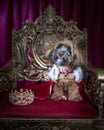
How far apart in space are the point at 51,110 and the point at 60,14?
1270 mm

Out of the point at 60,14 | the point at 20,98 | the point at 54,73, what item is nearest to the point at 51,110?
the point at 20,98

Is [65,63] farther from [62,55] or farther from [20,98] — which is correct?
[20,98]

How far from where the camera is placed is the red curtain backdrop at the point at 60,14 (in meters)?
2.71

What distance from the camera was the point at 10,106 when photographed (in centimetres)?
191

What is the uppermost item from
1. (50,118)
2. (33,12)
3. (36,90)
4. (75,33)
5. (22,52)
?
(33,12)

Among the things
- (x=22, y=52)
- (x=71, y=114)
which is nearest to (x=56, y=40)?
(x=22, y=52)

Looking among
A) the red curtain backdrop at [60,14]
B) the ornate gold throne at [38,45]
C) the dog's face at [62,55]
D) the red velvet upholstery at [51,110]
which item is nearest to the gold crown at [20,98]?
the red velvet upholstery at [51,110]

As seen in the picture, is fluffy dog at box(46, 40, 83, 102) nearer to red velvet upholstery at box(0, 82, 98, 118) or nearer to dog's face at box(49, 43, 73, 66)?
dog's face at box(49, 43, 73, 66)

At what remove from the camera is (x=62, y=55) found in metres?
2.31

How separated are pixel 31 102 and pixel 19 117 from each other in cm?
24

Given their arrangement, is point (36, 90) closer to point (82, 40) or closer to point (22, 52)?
point (22, 52)

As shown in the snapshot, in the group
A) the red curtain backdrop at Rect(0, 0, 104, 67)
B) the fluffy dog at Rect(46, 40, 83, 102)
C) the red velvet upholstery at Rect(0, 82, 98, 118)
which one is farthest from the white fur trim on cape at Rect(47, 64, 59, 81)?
the red curtain backdrop at Rect(0, 0, 104, 67)

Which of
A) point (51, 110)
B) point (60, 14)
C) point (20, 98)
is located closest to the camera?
point (51, 110)

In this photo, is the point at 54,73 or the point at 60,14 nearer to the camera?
the point at 54,73
